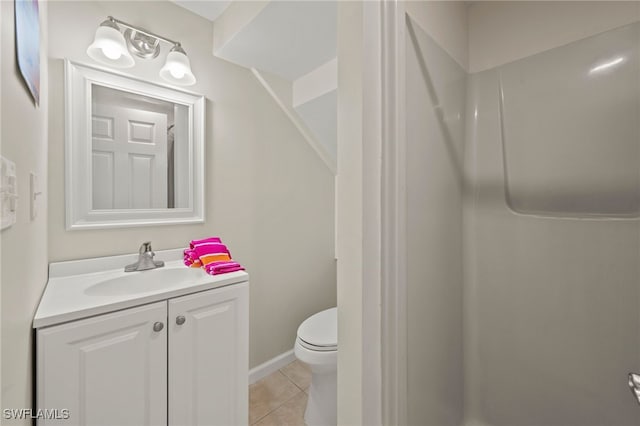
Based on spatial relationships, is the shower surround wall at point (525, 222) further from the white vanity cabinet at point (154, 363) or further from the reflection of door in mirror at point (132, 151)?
the reflection of door in mirror at point (132, 151)

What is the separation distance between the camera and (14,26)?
0.54 meters

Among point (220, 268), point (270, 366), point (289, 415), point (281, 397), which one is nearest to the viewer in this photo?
point (220, 268)

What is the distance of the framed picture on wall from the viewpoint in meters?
0.56

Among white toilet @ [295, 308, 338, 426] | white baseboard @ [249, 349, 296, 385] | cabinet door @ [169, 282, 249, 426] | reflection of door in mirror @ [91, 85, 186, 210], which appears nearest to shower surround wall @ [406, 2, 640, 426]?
white toilet @ [295, 308, 338, 426]

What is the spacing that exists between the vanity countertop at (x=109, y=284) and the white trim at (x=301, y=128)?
3.61 feet

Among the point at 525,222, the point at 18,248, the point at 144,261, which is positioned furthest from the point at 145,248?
the point at 525,222

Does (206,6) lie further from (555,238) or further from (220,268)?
(555,238)

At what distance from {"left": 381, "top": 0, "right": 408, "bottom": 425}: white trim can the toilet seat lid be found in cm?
74

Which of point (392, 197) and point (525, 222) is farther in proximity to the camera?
point (525, 222)

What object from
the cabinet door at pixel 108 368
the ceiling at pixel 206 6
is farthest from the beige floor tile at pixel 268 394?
the ceiling at pixel 206 6

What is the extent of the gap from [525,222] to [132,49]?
1.92 metres

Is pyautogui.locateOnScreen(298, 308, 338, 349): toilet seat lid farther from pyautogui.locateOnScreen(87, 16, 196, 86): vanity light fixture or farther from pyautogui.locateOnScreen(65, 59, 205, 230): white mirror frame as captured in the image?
pyautogui.locateOnScreen(87, 16, 196, 86): vanity light fixture

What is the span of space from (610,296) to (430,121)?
826 millimetres

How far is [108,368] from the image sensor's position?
0.89 meters
